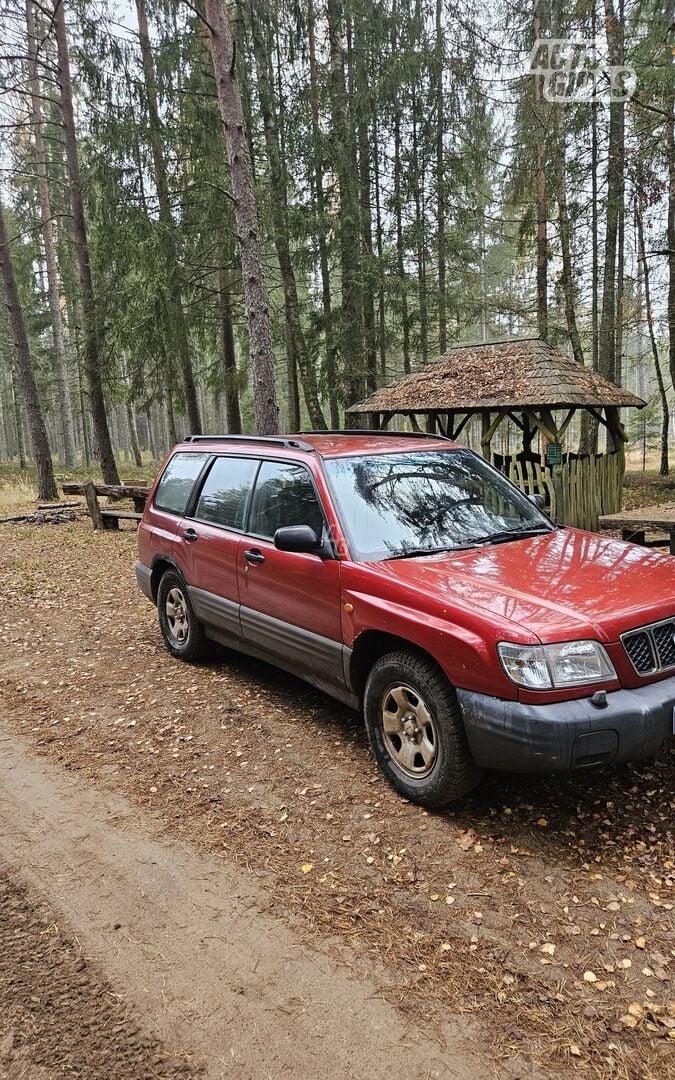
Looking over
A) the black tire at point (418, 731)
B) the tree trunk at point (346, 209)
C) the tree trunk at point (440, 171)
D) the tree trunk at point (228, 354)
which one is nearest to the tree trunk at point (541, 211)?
the tree trunk at point (440, 171)

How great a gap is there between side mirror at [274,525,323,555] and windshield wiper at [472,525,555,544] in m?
1.03

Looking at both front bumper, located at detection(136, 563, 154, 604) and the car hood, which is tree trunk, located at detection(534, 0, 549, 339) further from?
the car hood

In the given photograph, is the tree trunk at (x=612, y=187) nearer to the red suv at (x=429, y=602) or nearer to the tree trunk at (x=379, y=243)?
the tree trunk at (x=379, y=243)

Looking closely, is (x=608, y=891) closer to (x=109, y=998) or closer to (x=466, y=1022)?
(x=466, y=1022)

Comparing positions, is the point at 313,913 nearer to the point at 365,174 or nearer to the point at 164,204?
the point at 164,204

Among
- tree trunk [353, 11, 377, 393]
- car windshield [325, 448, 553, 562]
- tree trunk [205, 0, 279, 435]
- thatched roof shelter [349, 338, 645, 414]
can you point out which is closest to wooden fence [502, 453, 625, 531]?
thatched roof shelter [349, 338, 645, 414]

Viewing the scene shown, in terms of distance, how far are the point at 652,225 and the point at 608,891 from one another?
2027 cm

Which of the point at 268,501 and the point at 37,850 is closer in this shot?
the point at 37,850

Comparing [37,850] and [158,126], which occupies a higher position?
[158,126]

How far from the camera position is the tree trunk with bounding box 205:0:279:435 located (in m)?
9.12

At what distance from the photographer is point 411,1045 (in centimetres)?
220

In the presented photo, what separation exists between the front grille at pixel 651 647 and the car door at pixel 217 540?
283 cm

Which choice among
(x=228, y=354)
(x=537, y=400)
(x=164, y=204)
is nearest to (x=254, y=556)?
(x=537, y=400)

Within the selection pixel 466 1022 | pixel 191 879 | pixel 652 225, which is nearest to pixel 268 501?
pixel 191 879
